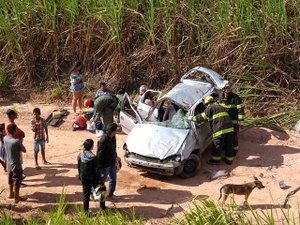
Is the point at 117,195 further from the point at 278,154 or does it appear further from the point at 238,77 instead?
the point at 238,77

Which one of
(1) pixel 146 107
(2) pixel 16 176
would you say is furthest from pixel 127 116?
(2) pixel 16 176

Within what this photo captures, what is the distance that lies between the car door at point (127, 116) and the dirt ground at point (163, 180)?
47cm

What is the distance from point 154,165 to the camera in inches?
413

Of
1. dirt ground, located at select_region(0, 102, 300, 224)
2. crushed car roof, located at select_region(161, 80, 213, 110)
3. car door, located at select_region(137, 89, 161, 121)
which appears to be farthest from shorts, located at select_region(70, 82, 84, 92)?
crushed car roof, located at select_region(161, 80, 213, 110)

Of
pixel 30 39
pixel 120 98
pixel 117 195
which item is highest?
pixel 30 39

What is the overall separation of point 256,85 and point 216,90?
1945 millimetres

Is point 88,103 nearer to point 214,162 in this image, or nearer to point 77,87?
point 77,87

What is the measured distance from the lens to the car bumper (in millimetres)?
10453

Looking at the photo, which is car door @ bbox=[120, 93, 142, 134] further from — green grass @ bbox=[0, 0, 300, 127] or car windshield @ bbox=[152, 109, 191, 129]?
green grass @ bbox=[0, 0, 300, 127]

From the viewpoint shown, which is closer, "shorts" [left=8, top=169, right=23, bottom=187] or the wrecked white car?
"shorts" [left=8, top=169, right=23, bottom=187]

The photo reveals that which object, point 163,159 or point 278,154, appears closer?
point 163,159

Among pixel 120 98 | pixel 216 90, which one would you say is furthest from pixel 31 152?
pixel 216 90

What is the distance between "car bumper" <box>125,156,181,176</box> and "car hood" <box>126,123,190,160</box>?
5.1 inches

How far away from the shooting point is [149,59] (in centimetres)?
1500
